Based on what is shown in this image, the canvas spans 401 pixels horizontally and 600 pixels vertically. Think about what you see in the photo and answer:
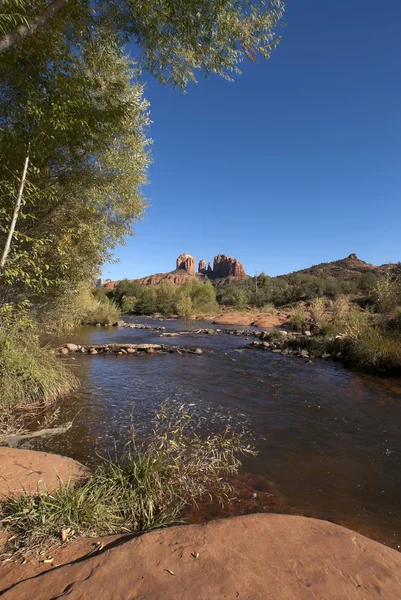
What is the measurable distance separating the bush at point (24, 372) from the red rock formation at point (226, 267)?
158 meters

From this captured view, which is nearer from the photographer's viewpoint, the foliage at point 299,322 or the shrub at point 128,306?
the foliage at point 299,322

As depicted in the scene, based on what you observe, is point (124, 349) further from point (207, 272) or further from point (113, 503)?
point (207, 272)

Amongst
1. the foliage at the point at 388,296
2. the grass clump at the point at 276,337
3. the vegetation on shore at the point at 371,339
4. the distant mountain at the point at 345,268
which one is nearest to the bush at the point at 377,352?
the vegetation on shore at the point at 371,339

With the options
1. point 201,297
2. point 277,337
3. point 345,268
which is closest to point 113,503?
point 277,337

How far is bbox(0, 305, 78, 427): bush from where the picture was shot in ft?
21.6

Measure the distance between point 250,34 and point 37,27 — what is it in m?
3.27

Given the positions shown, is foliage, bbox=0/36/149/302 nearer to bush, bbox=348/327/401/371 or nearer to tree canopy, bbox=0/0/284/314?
tree canopy, bbox=0/0/284/314

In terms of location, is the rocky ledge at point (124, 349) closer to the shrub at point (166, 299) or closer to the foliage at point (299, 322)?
the foliage at point (299, 322)

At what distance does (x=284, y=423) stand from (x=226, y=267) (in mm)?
171382

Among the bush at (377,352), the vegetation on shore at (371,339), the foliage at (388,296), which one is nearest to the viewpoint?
the bush at (377,352)

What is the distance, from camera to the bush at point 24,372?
659 cm

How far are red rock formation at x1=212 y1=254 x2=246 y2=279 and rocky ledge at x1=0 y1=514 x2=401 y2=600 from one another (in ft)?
535

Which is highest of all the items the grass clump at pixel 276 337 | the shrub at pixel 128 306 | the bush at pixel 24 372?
the shrub at pixel 128 306

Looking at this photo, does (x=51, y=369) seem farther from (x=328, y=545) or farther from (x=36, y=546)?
(x=328, y=545)
